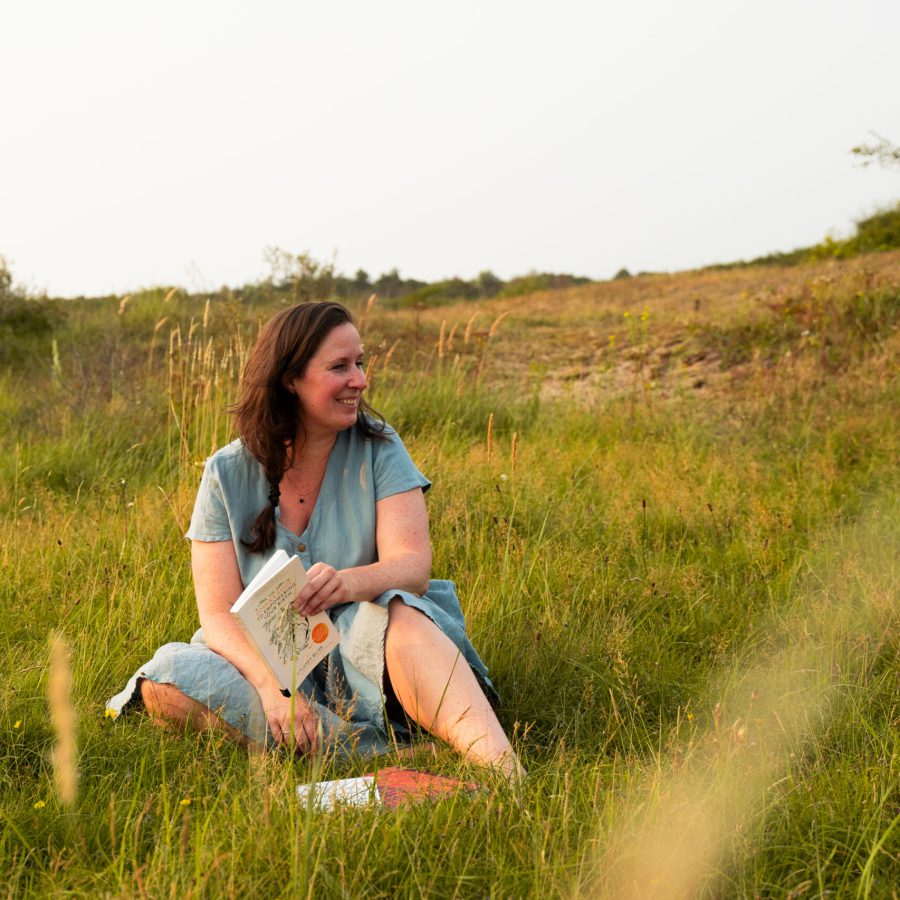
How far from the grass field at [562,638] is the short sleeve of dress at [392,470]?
596 mm

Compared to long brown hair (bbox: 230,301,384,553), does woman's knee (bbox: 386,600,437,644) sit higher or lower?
lower

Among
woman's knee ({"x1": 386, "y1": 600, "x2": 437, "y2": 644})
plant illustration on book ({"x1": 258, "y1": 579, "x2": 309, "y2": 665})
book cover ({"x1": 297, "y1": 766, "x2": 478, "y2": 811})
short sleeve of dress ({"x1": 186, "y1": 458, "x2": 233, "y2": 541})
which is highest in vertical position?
short sleeve of dress ({"x1": 186, "y1": 458, "x2": 233, "y2": 541})

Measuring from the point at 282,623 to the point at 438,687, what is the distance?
0.43 meters

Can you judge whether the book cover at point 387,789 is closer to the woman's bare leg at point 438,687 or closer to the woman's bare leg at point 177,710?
the woman's bare leg at point 438,687

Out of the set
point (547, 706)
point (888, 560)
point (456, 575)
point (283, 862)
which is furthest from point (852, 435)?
point (283, 862)

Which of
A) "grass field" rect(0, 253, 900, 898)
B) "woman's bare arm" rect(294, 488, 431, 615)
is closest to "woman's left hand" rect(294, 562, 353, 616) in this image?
"woman's bare arm" rect(294, 488, 431, 615)

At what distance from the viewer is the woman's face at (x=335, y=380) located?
9.36ft

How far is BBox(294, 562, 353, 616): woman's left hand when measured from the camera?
244 cm

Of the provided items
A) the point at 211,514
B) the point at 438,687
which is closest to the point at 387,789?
the point at 438,687

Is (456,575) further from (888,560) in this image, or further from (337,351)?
(888,560)

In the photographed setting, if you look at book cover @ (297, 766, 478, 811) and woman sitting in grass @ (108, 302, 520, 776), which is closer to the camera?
book cover @ (297, 766, 478, 811)

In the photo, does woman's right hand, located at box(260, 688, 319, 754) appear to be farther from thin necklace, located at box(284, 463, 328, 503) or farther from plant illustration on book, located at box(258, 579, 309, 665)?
thin necklace, located at box(284, 463, 328, 503)

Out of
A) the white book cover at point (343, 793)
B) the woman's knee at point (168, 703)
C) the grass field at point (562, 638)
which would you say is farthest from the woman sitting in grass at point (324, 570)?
the white book cover at point (343, 793)

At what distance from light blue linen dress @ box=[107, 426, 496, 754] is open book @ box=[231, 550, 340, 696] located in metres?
0.14
